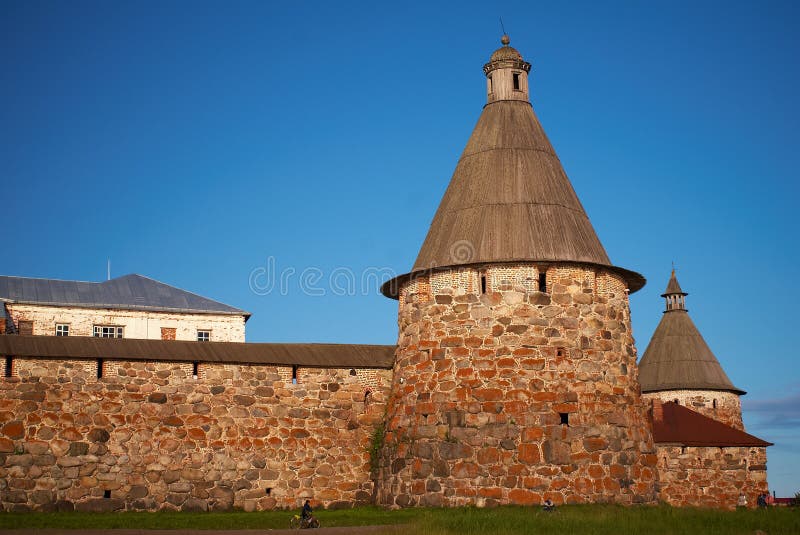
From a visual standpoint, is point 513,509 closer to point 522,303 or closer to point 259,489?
point 522,303

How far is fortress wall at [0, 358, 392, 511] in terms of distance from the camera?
69.7 ft

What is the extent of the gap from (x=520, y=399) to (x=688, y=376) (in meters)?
22.3

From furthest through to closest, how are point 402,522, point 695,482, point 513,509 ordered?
1. point 695,482
2. point 513,509
3. point 402,522

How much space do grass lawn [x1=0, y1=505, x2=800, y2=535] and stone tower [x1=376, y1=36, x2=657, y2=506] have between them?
2.93 feet

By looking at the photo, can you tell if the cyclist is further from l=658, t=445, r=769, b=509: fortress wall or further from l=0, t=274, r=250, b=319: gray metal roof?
l=0, t=274, r=250, b=319: gray metal roof

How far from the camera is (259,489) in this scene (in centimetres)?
2277

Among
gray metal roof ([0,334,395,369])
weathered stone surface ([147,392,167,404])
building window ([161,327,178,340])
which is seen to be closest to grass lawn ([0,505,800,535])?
weathered stone surface ([147,392,167,404])

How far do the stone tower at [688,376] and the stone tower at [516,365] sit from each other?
19194 millimetres

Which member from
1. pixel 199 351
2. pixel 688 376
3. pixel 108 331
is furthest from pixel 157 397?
pixel 688 376

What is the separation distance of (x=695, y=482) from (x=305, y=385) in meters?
12.6

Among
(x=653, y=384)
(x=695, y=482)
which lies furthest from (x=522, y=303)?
(x=653, y=384)

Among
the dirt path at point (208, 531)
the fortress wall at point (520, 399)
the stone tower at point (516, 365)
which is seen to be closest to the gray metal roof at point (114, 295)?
the stone tower at point (516, 365)

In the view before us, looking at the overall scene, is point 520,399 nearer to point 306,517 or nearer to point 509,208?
point 509,208

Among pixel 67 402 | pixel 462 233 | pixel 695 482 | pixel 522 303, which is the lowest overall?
pixel 695 482
